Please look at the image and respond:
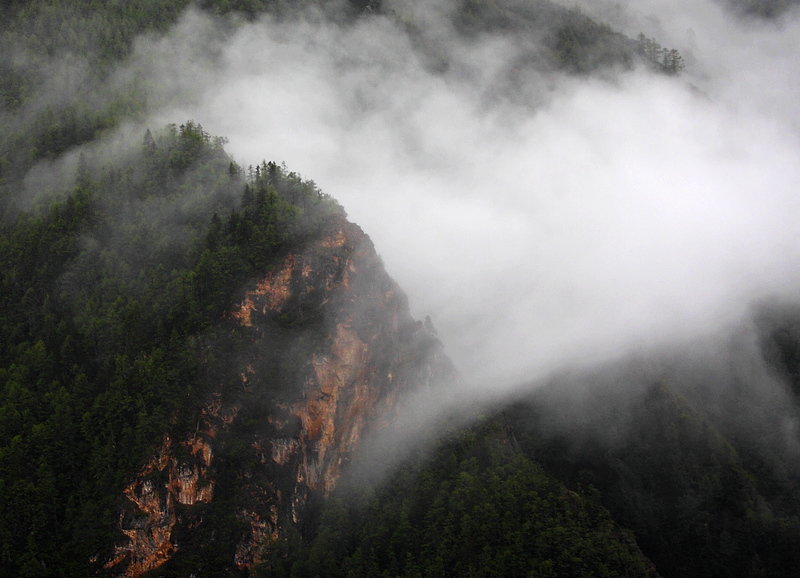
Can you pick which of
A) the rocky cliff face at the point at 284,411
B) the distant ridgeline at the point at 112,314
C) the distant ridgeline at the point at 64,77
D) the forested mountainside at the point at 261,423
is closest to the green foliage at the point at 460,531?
the forested mountainside at the point at 261,423

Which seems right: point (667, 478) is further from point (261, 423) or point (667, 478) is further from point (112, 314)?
point (112, 314)

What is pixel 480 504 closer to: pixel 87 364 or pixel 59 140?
pixel 87 364

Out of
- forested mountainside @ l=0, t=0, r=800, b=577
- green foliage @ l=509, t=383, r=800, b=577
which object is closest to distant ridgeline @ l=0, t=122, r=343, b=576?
forested mountainside @ l=0, t=0, r=800, b=577

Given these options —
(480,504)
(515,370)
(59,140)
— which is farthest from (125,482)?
(515,370)

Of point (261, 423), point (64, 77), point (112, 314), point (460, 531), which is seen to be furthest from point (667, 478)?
point (64, 77)

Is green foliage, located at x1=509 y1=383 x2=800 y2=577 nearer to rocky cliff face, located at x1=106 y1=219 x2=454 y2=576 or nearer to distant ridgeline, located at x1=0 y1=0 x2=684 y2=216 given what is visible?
rocky cliff face, located at x1=106 y1=219 x2=454 y2=576
